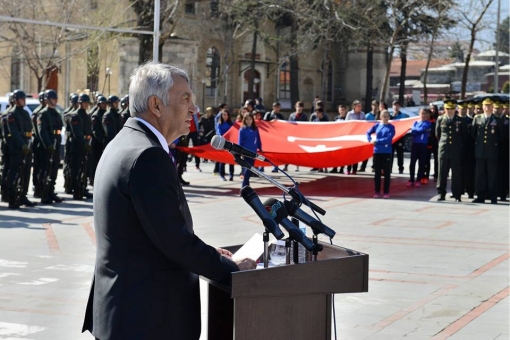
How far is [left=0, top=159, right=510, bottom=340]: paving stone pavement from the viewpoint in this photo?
25.6 feet

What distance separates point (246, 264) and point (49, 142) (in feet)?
45.1

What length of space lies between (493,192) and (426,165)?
3.79 m

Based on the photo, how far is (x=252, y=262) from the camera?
399 centimetres

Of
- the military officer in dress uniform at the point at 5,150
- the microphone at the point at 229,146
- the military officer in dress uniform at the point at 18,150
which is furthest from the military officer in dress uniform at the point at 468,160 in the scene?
the microphone at the point at 229,146

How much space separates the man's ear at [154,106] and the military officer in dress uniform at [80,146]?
14.2 m

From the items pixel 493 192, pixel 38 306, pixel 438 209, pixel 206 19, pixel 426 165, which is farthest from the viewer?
pixel 206 19

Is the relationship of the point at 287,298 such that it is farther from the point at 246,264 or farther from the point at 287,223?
the point at 287,223

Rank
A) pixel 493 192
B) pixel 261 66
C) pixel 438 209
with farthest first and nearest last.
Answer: pixel 261 66 < pixel 493 192 < pixel 438 209

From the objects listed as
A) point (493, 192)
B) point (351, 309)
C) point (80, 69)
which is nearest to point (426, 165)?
point (493, 192)

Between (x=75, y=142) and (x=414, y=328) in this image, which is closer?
(x=414, y=328)

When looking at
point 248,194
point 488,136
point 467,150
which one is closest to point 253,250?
point 248,194

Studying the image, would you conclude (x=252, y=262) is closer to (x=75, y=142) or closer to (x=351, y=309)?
(x=351, y=309)

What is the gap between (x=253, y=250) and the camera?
4148 mm

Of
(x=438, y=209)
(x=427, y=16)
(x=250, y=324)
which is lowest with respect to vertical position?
(x=438, y=209)
